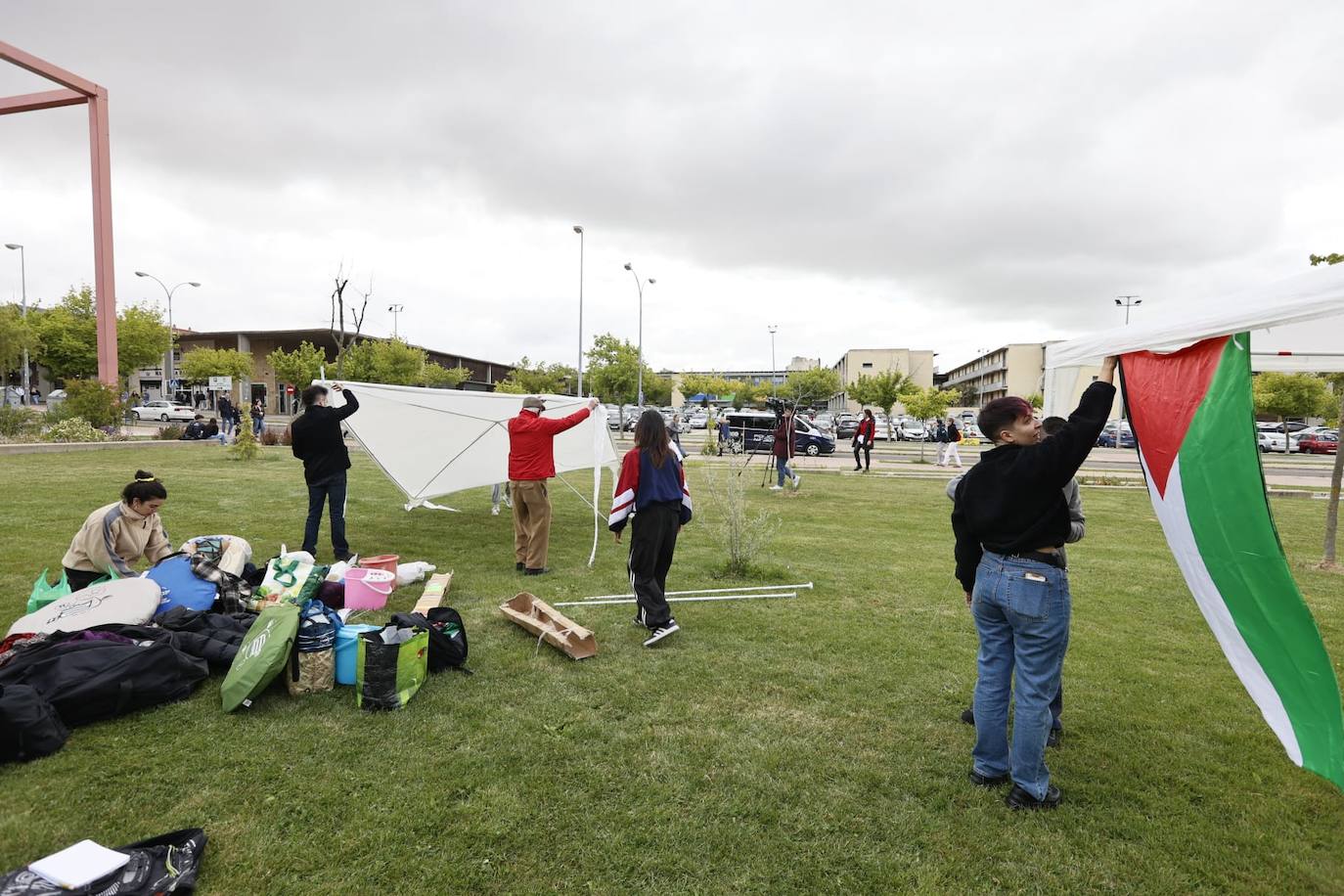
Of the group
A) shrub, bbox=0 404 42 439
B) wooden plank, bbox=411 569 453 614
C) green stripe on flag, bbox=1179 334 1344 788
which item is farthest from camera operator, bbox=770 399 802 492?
shrub, bbox=0 404 42 439

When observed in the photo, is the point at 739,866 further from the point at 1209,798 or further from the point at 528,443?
the point at 528,443

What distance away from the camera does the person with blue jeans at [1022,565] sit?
108 inches

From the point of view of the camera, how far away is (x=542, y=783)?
3199mm

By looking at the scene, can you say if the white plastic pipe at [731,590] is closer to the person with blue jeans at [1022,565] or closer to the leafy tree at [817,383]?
the person with blue jeans at [1022,565]

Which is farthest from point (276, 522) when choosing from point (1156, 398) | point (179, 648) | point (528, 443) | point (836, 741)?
point (1156, 398)

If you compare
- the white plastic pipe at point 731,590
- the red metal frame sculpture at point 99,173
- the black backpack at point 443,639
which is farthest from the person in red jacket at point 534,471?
the red metal frame sculpture at point 99,173

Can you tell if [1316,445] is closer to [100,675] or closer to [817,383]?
[817,383]

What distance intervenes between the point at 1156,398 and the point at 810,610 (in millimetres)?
3555

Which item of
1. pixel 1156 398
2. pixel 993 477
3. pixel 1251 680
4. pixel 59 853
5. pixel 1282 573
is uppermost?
pixel 1156 398

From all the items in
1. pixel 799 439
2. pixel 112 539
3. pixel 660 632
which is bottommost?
pixel 660 632

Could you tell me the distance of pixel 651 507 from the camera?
511cm

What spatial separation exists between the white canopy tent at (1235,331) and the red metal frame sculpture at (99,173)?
23397mm

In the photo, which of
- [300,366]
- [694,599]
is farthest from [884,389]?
[694,599]

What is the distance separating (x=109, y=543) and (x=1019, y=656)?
19.7 ft
